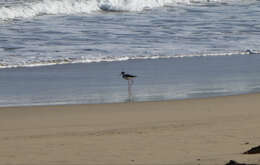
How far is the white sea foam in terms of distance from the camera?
23.7m

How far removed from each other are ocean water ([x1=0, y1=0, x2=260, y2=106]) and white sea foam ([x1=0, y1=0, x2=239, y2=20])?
0.04m

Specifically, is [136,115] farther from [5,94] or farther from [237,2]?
[237,2]

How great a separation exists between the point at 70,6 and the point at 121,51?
9.95 meters

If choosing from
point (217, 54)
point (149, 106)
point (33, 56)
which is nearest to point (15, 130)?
point (149, 106)

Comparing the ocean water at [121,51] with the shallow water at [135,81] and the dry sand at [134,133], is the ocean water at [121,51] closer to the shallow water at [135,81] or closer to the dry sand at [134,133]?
the shallow water at [135,81]

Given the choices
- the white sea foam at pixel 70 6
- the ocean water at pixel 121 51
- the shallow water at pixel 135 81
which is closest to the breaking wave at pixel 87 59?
the ocean water at pixel 121 51

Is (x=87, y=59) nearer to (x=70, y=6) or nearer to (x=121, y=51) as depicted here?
(x=121, y=51)

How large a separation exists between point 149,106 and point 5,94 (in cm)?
253

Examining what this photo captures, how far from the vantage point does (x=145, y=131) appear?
27.9 feet

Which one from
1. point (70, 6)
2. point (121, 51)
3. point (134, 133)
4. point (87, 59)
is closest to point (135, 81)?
point (87, 59)

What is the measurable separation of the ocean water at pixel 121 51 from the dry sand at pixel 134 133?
888 mm

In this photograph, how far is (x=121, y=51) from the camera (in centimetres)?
1631

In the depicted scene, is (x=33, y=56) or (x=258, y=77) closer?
(x=258, y=77)

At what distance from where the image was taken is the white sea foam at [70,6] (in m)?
23.7
